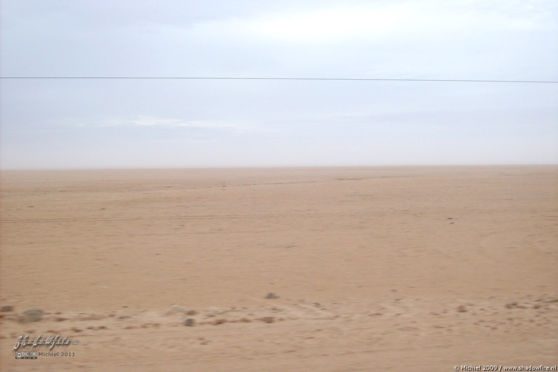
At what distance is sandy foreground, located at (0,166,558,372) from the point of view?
437cm

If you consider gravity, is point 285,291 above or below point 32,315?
below

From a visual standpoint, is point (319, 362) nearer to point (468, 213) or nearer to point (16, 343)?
point (16, 343)

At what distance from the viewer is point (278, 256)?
921 centimetres

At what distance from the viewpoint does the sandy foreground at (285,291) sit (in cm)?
437

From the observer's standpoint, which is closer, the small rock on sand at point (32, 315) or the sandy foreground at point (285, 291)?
the sandy foreground at point (285, 291)

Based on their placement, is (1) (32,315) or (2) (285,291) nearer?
(1) (32,315)

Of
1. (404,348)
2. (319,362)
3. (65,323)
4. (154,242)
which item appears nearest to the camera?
(319,362)

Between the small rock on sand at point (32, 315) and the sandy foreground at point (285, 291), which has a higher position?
the small rock on sand at point (32, 315)

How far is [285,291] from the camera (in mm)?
6781

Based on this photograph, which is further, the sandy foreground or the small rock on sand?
the small rock on sand

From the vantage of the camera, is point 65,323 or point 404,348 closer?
point 404,348

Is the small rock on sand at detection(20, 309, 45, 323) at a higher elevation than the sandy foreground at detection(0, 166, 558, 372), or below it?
higher

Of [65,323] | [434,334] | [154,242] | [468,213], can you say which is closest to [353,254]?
[434,334]

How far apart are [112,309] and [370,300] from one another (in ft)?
13.2
